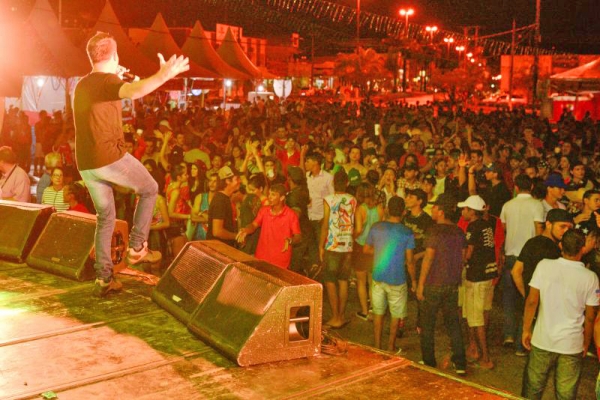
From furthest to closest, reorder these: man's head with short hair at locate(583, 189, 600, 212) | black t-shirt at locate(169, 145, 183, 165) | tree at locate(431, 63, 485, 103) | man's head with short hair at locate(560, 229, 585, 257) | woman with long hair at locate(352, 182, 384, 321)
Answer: tree at locate(431, 63, 485, 103), black t-shirt at locate(169, 145, 183, 165), woman with long hair at locate(352, 182, 384, 321), man's head with short hair at locate(583, 189, 600, 212), man's head with short hair at locate(560, 229, 585, 257)

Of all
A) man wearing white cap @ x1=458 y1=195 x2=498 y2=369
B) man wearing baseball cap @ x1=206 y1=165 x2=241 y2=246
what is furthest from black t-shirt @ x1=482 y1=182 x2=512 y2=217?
man wearing baseball cap @ x1=206 y1=165 x2=241 y2=246

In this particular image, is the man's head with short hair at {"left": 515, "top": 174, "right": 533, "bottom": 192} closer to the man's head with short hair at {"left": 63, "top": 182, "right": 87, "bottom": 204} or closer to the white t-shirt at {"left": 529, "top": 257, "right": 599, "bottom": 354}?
the white t-shirt at {"left": 529, "top": 257, "right": 599, "bottom": 354}

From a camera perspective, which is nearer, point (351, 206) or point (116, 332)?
point (116, 332)

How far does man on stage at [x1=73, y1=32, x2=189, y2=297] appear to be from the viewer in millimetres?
4453

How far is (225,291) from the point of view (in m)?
4.56

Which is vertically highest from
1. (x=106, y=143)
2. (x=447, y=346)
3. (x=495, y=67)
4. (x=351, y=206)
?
(x=495, y=67)

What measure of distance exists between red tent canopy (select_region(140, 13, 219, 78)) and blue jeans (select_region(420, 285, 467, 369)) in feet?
55.3

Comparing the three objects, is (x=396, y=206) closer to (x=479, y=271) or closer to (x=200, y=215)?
(x=479, y=271)

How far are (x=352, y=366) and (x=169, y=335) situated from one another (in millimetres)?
1275

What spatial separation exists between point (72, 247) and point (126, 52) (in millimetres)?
14360

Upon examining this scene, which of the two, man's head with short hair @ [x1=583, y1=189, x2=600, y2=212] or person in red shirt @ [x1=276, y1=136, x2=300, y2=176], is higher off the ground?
person in red shirt @ [x1=276, y1=136, x2=300, y2=176]

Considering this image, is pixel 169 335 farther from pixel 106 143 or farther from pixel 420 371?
pixel 420 371

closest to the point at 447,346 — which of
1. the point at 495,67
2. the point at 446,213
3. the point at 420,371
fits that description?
the point at 446,213

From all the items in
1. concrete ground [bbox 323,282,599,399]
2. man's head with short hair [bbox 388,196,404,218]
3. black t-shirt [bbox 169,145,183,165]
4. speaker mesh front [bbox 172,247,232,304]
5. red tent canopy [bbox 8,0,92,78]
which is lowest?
concrete ground [bbox 323,282,599,399]
